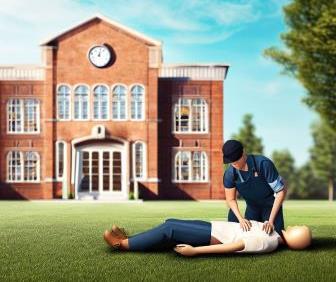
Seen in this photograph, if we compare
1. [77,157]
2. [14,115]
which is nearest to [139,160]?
[77,157]

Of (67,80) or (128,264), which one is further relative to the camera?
(67,80)

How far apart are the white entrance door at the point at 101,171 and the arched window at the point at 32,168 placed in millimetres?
2501

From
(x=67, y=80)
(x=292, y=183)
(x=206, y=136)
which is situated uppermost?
(x=67, y=80)

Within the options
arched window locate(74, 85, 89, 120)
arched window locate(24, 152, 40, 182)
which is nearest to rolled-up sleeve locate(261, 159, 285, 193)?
arched window locate(74, 85, 89, 120)

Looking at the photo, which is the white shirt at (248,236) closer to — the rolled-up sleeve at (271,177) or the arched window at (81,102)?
the rolled-up sleeve at (271,177)

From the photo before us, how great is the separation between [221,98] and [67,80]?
8.09 m

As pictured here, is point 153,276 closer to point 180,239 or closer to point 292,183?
point 180,239

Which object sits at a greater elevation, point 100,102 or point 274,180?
point 100,102

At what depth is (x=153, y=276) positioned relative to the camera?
559 cm

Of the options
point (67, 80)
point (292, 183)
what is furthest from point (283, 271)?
point (292, 183)

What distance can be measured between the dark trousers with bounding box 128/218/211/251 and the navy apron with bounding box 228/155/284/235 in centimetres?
65

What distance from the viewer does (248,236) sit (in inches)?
264

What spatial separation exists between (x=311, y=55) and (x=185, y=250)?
26.0m

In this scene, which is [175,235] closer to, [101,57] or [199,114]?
[101,57]
